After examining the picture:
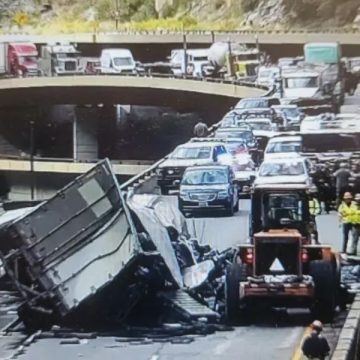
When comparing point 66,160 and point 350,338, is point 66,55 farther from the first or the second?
point 350,338

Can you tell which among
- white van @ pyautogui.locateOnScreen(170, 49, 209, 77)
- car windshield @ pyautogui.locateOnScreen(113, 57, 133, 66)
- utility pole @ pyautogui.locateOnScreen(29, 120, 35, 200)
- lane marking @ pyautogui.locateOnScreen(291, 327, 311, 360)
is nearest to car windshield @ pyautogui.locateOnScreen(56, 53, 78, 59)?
car windshield @ pyautogui.locateOnScreen(113, 57, 133, 66)

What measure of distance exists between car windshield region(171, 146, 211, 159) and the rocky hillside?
500 mm

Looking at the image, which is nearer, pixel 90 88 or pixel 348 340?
pixel 348 340

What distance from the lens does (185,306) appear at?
18.9ft

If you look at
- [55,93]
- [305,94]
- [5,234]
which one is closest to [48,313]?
[5,234]

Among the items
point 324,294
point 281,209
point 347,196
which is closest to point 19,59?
point 281,209

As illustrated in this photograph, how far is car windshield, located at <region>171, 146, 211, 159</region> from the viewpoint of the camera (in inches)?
239

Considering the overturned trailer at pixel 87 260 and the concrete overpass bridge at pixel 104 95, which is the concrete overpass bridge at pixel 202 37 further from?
the overturned trailer at pixel 87 260

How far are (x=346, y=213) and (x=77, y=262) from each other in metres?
1.11

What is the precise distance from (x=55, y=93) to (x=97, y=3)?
0.41 metres

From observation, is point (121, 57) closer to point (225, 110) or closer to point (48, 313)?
point (225, 110)

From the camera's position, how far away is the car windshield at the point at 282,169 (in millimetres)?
6047

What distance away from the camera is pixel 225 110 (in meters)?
6.17

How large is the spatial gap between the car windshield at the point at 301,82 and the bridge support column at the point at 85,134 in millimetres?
796
